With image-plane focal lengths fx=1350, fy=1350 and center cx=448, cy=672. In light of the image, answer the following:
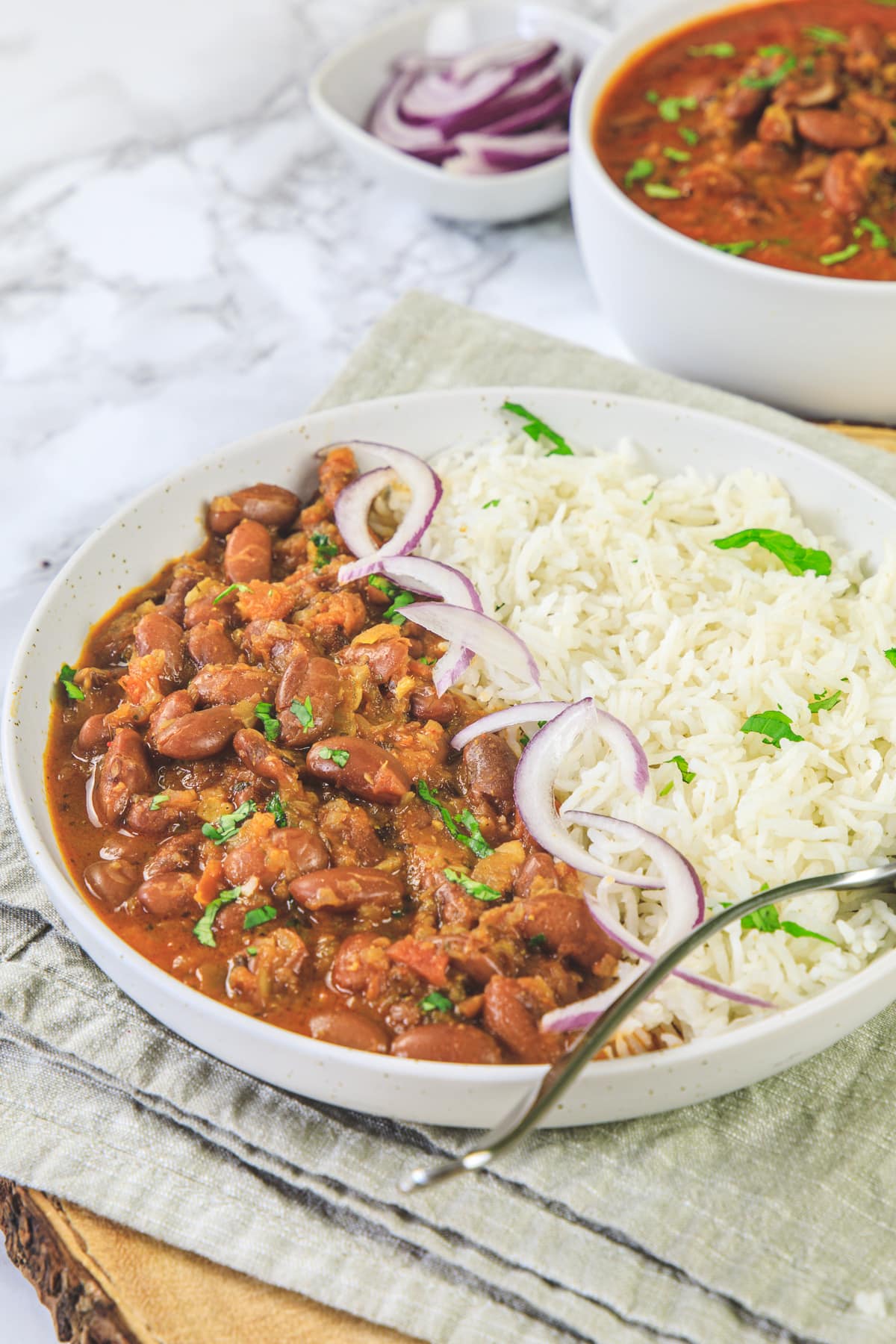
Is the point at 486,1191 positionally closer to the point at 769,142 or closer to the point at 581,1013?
the point at 581,1013

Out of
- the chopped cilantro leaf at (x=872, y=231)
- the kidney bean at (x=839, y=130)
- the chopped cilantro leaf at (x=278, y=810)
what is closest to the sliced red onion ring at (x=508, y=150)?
the kidney bean at (x=839, y=130)

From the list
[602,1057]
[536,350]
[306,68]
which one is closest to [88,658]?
[602,1057]

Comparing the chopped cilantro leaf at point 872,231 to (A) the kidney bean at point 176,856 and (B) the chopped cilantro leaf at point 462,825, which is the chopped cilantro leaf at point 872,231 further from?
(A) the kidney bean at point 176,856

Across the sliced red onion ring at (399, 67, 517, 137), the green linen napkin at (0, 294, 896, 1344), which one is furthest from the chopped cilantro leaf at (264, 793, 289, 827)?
the sliced red onion ring at (399, 67, 517, 137)

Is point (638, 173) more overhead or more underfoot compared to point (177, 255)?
more overhead

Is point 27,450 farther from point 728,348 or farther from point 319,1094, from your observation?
point 319,1094

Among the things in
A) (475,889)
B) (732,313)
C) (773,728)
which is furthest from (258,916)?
(732,313)
